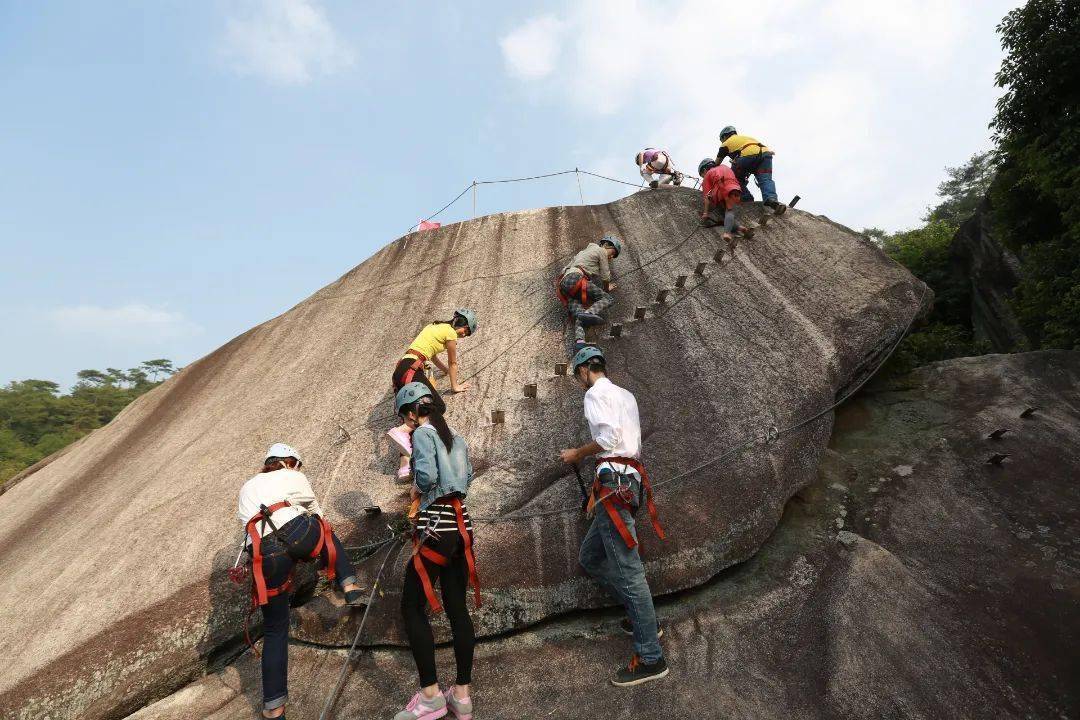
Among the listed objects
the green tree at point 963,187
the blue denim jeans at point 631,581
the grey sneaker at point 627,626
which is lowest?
the grey sneaker at point 627,626

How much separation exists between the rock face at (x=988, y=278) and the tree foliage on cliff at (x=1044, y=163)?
2.79m

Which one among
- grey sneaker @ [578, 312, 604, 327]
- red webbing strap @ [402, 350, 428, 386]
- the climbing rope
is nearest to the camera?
the climbing rope

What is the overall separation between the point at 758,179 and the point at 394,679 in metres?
9.61

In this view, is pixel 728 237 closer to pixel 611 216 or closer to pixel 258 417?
pixel 611 216

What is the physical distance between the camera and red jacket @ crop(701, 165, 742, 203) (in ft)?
30.0

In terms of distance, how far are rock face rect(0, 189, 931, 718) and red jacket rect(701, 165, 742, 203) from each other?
24.6 inches

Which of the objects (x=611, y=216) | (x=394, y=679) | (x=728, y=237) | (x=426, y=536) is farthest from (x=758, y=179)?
(x=394, y=679)

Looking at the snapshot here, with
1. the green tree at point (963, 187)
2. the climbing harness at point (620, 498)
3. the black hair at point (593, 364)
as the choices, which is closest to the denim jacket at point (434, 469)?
the climbing harness at point (620, 498)

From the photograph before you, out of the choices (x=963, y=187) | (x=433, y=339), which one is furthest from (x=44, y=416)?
(x=963, y=187)

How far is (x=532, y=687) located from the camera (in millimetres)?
4414

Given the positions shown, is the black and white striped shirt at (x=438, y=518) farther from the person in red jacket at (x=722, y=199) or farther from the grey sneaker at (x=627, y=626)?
the person in red jacket at (x=722, y=199)

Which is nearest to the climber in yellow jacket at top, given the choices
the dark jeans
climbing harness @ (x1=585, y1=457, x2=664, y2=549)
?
climbing harness @ (x1=585, y1=457, x2=664, y2=549)

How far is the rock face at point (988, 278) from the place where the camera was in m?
12.3

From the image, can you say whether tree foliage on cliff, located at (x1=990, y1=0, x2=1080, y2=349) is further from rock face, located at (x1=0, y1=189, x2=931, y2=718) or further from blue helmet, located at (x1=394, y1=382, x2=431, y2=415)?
blue helmet, located at (x1=394, y1=382, x2=431, y2=415)
